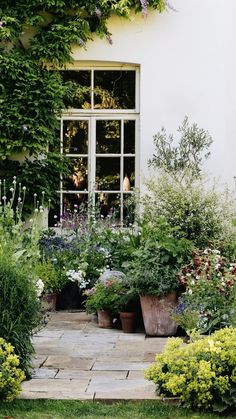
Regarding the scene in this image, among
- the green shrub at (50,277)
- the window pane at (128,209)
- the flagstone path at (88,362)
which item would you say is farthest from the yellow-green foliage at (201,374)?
the window pane at (128,209)

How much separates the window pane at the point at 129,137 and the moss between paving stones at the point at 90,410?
5404mm

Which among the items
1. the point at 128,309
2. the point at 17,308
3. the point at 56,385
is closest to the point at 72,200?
the point at 128,309

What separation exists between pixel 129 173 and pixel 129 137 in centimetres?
43

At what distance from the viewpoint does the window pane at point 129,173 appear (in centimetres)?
1065

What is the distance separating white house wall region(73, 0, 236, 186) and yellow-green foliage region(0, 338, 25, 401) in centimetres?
492

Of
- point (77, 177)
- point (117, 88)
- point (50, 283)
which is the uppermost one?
point (117, 88)

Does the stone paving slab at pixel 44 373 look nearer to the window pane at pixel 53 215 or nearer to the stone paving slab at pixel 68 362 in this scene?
the stone paving slab at pixel 68 362

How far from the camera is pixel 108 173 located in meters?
10.7

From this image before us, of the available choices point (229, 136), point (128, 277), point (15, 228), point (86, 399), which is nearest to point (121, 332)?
point (128, 277)

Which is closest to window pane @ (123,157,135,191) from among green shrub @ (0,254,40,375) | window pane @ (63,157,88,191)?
window pane @ (63,157,88,191)

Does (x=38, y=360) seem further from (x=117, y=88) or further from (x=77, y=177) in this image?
(x=117, y=88)

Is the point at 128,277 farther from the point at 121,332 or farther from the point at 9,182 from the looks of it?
the point at 9,182

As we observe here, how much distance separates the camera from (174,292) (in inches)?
311

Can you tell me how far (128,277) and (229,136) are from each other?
9.62 feet
